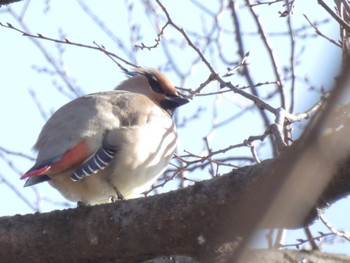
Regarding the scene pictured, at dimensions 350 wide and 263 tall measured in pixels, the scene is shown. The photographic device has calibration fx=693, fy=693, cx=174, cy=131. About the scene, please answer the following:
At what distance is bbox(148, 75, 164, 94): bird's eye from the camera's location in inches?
195

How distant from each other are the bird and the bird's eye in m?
0.65

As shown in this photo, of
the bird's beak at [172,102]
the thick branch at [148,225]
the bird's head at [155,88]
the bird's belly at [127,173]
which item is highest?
the bird's head at [155,88]

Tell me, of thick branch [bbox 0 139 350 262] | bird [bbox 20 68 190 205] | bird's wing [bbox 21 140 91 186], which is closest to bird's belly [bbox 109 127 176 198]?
bird [bbox 20 68 190 205]

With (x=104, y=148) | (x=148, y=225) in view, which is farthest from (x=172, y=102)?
(x=148, y=225)

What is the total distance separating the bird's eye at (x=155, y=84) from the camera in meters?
4.95

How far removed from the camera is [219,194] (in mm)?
2408

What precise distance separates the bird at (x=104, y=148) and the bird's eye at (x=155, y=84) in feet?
2.12

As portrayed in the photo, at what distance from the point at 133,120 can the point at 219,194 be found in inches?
66.0

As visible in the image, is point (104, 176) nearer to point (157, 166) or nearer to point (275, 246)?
point (157, 166)

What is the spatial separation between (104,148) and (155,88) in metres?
1.32

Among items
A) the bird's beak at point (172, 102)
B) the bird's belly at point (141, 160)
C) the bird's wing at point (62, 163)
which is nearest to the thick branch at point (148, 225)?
the bird's wing at point (62, 163)

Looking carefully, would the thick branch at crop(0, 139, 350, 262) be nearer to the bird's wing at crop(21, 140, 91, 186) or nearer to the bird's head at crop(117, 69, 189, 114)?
→ the bird's wing at crop(21, 140, 91, 186)

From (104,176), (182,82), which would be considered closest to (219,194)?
(104,176)

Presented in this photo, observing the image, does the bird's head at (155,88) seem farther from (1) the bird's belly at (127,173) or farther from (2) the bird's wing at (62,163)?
(2) the bird's wing at (62,163)
